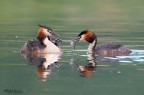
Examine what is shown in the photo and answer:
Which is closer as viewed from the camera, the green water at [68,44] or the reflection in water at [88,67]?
the green water at [68,44]

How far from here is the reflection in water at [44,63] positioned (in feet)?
65.3

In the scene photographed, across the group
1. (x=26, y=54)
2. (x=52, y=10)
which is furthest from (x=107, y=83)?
(x=52, y=10)

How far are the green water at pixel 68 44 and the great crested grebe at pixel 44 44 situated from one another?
35cm

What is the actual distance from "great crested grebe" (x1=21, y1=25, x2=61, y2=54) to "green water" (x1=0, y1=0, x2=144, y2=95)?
1.16 feet

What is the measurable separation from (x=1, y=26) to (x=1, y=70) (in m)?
12.4

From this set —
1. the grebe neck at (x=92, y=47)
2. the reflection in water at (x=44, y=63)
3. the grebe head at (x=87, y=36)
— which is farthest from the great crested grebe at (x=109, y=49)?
the reflection in water at (x=44, y=63)

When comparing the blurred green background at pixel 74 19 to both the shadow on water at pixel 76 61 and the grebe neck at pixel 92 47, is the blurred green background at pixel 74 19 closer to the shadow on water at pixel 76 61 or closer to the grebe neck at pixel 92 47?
the grebe neck at pixel 92 47

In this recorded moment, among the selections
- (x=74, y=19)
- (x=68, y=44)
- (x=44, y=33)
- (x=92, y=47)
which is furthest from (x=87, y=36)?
(x=74, y=19)

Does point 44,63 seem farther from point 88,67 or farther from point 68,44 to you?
point 68,44

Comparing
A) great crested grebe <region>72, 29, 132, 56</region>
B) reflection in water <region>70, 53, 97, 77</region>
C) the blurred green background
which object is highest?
the blurred green background

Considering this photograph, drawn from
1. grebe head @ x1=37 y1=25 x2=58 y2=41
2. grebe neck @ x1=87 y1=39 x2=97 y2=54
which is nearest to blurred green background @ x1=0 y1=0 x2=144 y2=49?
grebe head @ x1=37 y1=25 x2=58 y2=41

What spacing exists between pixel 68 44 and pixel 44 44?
1400 mm

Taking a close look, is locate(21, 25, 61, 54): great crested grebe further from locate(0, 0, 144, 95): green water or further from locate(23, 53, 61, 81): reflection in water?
locate(0, 0, 144, 95): green water

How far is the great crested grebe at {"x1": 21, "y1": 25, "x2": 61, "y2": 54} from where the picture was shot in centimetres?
2423
